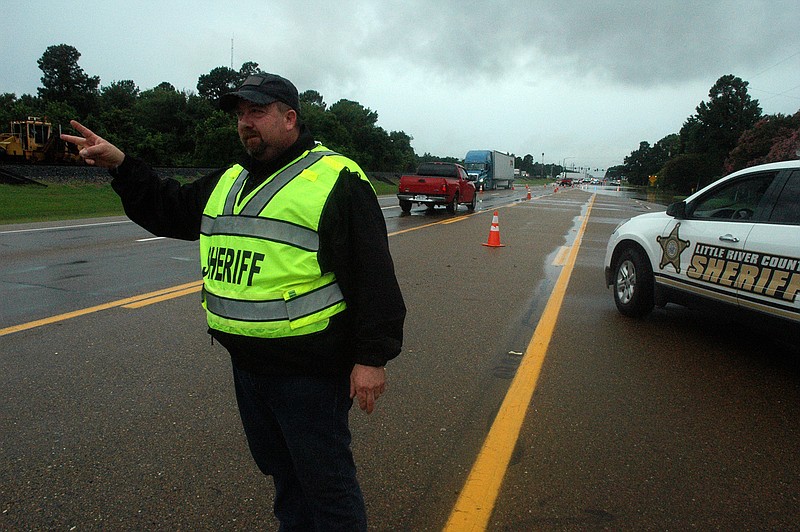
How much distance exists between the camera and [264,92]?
2037mm

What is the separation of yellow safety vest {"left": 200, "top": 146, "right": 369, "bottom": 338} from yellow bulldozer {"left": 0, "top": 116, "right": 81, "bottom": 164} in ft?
101

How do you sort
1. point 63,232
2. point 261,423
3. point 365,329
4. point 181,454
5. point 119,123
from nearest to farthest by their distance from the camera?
point 365,329, point 261,423, point 181,454, point 63,232, point 119,123

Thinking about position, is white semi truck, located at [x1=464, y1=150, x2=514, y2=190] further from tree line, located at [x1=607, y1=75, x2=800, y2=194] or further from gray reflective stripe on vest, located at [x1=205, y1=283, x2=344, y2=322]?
gray reflective stripe on vest, located at [x1=205, y1=283, x2=344, y2=322]

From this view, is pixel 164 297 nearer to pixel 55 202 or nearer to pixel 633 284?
pixel 633 284

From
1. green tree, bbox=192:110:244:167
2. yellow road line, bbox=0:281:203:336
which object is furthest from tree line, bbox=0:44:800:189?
yellow road line, bbox=0:281:203:336

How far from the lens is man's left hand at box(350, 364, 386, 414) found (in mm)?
2021

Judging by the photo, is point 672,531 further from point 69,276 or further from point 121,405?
point 69,276

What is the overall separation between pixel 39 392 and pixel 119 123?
49.0 meters

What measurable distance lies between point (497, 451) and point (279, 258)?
6.42ft

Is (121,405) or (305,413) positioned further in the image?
(121,405)

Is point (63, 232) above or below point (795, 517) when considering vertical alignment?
below

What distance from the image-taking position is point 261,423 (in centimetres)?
219

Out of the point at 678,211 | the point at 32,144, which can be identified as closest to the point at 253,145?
the point at 678,211

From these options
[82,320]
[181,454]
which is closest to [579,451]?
[181,454]
